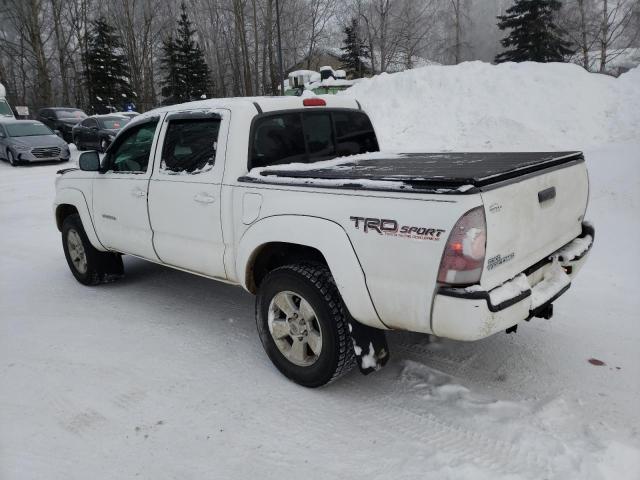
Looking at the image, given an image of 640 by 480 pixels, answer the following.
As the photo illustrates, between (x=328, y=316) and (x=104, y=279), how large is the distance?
3.41 metres

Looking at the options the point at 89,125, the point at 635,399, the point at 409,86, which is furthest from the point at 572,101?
the point at 89,125

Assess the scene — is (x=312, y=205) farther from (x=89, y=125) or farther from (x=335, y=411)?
(x=89, y=125)

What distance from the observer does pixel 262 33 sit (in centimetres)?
4266

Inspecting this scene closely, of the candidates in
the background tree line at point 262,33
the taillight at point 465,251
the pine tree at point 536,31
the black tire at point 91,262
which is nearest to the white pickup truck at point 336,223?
the taillight at point 465,251

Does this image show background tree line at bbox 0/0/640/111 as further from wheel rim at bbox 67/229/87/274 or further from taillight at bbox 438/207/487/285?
taillight at bbox 438/207/487/285

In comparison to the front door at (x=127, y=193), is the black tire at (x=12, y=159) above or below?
above

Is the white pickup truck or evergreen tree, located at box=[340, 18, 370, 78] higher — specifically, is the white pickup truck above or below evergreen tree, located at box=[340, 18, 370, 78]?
below

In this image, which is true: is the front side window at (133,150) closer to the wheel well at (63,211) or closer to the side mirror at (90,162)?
the side mirror at (90,162)

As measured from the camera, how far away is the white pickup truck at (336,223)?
2.49 m

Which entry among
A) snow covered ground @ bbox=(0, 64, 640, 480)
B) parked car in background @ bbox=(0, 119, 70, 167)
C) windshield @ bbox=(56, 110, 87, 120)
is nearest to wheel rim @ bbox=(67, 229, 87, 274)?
snow covered ground @ bbox=(0, 64, 640, 480)

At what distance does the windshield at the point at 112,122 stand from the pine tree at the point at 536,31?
23722 millimetres

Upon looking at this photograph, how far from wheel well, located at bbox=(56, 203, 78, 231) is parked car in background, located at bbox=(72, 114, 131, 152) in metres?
14.1

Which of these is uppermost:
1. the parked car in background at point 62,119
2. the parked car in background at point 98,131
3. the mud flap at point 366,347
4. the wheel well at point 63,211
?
the parked car in background at point 62,119

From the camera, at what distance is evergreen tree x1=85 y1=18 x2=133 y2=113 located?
42.8m
